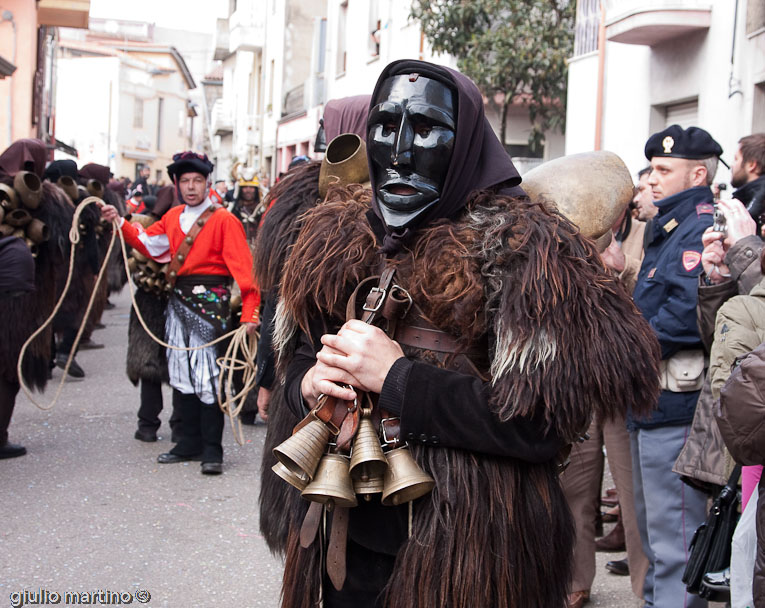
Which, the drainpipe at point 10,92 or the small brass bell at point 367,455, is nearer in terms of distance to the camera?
the small brass bell at point 367,455

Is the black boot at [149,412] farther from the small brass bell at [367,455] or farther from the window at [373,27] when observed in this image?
the window at [373,27]

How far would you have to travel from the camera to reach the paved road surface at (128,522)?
177 inches

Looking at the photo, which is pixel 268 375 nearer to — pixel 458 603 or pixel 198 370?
pixel 458 603

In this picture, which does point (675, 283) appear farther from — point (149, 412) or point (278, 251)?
point (149, 412)

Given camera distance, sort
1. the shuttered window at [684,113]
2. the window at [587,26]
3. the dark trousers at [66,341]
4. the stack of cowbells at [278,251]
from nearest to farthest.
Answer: the stack of cowbells at [278,251]
the dark trousers at [66,341]
the shuttered window at [684,113]
the window at [587,26]

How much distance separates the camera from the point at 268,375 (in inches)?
160

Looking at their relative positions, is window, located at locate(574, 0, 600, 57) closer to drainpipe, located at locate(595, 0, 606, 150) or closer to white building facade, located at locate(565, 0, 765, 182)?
white building facade, located at locate(565, 0, 765, 182)

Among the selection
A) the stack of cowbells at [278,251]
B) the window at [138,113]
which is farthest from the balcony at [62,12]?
the window at [138,113]

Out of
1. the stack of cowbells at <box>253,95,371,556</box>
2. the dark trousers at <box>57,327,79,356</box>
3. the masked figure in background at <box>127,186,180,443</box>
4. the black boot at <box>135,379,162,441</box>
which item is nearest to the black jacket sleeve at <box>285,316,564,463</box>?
the stack of cowbells at <box>253,95,371,556</box>

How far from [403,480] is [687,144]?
8.16 feet

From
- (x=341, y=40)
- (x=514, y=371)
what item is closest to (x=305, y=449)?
(x=514, y=371)

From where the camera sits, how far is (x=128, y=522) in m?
5.35

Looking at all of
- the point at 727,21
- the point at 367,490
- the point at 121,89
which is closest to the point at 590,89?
the point at 727,21

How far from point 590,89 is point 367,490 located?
36.2 ft
